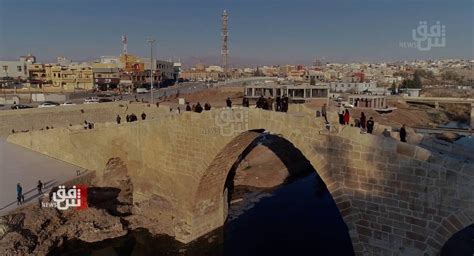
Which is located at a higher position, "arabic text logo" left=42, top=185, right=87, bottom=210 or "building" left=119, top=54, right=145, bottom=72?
"building" left=119, top=54, right=145, bottom=72

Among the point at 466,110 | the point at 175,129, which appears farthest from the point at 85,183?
the point at 466,110

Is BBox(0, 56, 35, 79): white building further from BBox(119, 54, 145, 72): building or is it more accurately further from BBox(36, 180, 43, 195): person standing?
BBox(36, 180, 43, 195): person standing

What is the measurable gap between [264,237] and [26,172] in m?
10.3

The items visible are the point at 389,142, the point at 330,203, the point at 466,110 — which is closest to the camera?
the point at 389,142

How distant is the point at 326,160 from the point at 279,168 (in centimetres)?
1388

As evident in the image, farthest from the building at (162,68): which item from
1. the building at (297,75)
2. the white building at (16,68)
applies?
the building at (297,75)

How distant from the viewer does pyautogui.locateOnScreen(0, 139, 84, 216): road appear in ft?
45.4

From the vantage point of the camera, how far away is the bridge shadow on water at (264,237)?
43.7 feet

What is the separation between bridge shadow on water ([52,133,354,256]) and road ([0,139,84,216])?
8.80 ft

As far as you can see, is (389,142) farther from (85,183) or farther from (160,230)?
(85,183)

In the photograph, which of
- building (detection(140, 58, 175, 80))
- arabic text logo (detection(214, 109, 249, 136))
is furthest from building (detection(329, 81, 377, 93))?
arabic text logo (detection(214, 109, 249, 136))

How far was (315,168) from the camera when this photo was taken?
31.5 ft

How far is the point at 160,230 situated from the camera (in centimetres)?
1441

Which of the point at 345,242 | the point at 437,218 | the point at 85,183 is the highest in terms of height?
the point at 437,218
